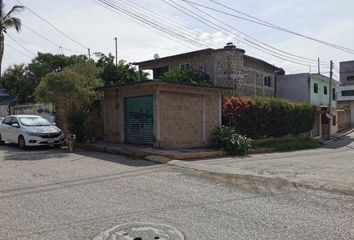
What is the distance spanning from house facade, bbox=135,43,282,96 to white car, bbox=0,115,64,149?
12.5 metres

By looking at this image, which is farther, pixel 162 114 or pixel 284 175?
pixel 162 114

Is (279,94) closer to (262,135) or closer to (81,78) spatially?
(262,135)

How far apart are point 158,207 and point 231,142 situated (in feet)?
33.9

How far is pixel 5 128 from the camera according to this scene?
58.6ft

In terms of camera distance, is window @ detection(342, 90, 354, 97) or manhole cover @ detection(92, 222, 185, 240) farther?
window @ detection(342, 90, 354, 97)

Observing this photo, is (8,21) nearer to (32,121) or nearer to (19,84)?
(19,84)

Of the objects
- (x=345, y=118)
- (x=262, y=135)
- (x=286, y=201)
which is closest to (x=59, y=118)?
(x=262, y=135)

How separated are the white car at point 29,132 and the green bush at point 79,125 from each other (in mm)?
660

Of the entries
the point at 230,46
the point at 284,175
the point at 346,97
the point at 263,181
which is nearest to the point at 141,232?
the point at 263,181

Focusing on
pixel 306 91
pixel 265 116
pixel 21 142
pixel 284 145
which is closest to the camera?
pixel 21 142

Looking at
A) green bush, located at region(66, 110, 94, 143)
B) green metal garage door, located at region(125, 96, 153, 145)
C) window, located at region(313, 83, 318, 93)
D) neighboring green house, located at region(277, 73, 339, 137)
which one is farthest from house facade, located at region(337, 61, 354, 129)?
green bush, located at region(66, 110, 94, 143)

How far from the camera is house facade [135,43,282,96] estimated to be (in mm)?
27547

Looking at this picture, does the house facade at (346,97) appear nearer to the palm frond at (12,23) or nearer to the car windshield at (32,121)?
the palm frond at (12,23)

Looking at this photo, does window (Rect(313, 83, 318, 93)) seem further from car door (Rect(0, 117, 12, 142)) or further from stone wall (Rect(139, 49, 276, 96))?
car door (Rect(0, 117, 12, 142))
